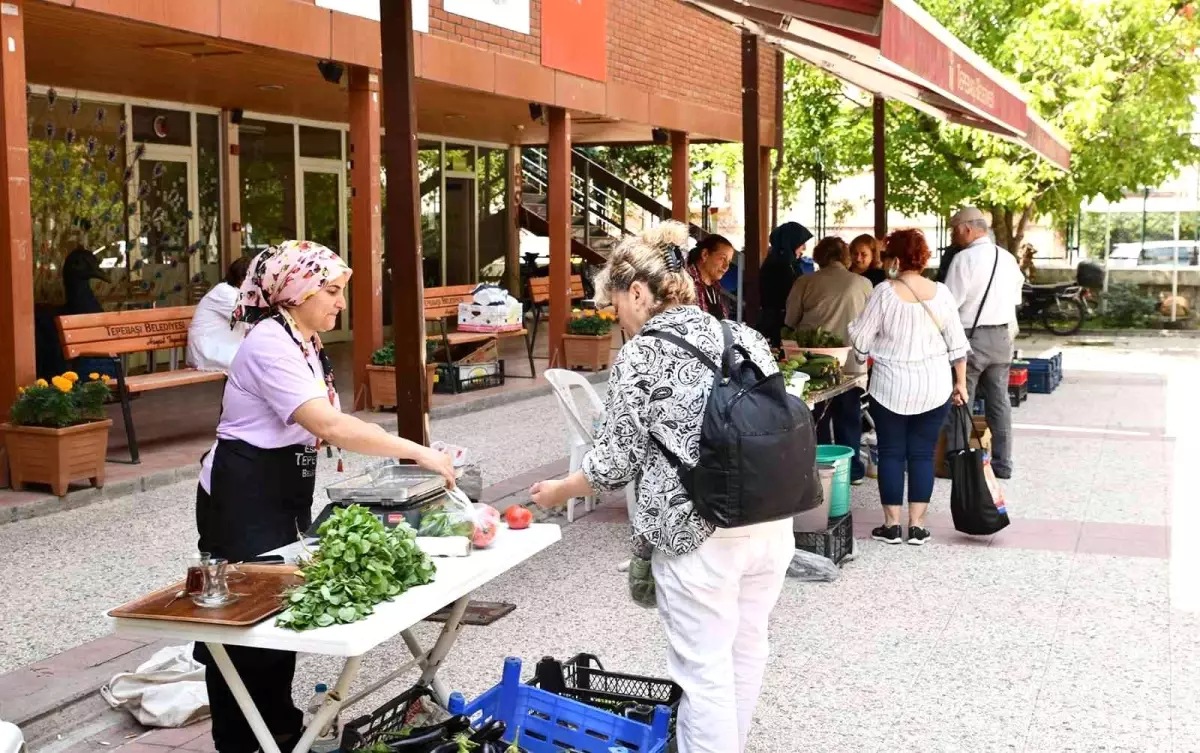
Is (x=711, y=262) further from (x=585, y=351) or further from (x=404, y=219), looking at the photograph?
(x=585, y=351)

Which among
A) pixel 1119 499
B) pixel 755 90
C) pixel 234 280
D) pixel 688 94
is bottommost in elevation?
pixel 1119 499

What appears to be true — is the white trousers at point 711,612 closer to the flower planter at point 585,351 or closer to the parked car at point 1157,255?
the flower planter at point 585,351

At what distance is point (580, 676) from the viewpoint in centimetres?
423

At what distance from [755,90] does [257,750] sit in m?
6.24

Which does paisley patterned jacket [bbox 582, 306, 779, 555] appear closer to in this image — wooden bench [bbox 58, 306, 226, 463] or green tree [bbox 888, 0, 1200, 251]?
wooden bench [bbox 58, 306, 226, 463]

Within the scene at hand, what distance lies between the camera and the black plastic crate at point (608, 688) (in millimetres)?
3992

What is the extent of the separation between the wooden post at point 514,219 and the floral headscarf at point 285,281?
712 inches

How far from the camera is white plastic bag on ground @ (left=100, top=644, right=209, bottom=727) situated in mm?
4789

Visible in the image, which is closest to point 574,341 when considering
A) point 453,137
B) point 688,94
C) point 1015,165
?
point 688,94

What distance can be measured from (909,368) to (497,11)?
7.72 meters

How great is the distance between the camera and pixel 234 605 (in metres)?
3.44

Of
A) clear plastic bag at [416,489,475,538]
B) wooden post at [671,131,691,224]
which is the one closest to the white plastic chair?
clear plastic bag at [416,489,475,538]

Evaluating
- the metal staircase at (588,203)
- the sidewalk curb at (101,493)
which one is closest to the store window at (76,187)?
the sidewalk curb at (101,493)

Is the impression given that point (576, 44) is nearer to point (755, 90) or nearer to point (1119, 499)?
point (755, 90)
